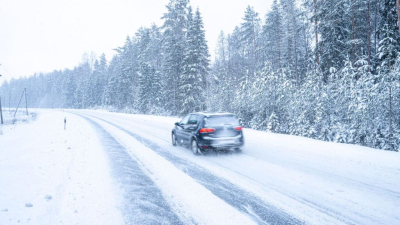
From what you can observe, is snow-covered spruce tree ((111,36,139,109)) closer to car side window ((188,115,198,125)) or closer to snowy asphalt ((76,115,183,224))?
car side window ((188,115,198,125))

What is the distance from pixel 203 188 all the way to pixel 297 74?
85.5 ft

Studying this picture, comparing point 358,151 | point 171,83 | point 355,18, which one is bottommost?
point 358,151

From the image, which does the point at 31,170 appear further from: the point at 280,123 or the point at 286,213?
the point at 280,123

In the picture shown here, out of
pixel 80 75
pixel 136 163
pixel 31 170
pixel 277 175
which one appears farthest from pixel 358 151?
pixel 80 75

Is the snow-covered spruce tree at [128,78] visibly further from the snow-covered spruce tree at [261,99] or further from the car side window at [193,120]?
the car side window at [193,120]

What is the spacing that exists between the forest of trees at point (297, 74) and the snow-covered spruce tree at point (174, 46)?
5.5 inches

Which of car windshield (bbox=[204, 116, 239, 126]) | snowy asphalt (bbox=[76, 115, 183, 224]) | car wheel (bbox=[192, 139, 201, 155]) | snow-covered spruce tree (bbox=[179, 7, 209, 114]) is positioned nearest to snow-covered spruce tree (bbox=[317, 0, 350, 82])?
car windshield (bbox=[204, 116, 239, 126])

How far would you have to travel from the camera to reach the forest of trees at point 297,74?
10.3 metres

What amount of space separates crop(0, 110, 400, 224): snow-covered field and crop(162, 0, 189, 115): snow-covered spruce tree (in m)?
22.7

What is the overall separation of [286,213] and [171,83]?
2925 centimetres

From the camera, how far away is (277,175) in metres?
5.76

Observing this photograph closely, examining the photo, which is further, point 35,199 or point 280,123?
point 280,123

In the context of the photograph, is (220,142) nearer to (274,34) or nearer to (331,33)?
(331,33)

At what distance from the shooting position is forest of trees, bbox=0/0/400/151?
10.3 meters
